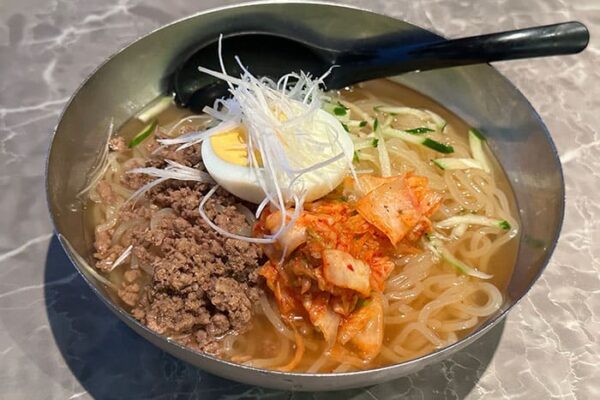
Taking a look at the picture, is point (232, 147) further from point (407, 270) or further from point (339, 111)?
point (407, 270)

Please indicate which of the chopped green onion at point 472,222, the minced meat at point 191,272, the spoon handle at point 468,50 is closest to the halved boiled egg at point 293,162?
the minced meat at point 191,272

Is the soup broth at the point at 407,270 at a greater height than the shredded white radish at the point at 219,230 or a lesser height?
lesser

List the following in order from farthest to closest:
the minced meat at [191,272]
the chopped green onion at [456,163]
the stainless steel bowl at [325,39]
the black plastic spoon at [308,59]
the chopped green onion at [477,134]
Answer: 1. the chopped green onion at [477,134]
2. the black plastic spoon at [308,59]
3. the chopped green onion at [456,163]
4. the stainless steel bowl at [325,39]
5. the minced meat at [191,272]

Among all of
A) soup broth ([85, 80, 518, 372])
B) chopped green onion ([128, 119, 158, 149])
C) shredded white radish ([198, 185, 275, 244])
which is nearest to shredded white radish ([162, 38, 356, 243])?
shredded white radish ([198, 185, 275, 244])

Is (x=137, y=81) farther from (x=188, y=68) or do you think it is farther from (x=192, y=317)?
(x=192, y=317)

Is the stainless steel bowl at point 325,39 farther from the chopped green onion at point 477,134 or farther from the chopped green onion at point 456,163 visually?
the chopped green onion at point 456,163

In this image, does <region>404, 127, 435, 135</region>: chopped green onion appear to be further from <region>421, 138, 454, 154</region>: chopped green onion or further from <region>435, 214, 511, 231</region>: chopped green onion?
<region>435, 214, 511, 231</region>: chopped green onion

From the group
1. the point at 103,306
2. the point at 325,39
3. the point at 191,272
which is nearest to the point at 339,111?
the point at 325,39

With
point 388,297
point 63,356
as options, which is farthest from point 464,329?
point 63,356
